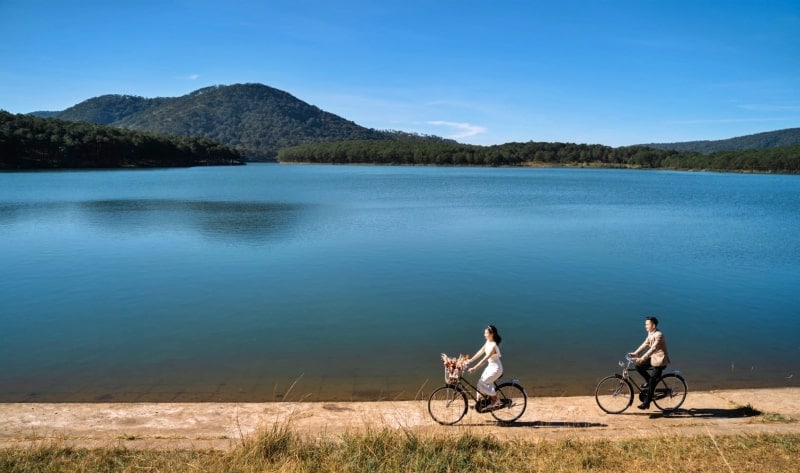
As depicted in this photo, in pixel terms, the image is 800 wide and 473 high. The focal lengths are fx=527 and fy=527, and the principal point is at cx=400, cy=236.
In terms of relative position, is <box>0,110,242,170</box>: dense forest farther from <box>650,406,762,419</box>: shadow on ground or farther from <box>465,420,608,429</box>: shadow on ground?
<box>650,406,762,419</box>: shadow on ground

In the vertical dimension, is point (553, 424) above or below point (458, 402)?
below

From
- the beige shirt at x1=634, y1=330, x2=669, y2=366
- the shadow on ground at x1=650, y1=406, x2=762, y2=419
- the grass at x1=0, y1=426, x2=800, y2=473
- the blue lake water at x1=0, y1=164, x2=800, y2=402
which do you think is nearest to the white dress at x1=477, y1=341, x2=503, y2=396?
the grass at x1=0, y1=426, x2=800, y2=473

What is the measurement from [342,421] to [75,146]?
4743 inches

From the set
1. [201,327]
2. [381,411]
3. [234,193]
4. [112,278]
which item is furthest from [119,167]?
[381,411]

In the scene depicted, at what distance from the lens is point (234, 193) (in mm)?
61625

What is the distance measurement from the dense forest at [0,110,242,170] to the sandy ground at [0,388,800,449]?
10713cm

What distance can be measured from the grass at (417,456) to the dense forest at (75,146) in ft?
359

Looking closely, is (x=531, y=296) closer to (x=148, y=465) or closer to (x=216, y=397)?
(x=216, y=397)

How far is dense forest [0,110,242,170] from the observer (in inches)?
3807

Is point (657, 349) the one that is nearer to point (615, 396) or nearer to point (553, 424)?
point (615, 396)

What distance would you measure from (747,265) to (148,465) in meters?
27.2

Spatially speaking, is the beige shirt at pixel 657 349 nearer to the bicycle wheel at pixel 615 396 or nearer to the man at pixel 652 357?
the man at pixel 652 357

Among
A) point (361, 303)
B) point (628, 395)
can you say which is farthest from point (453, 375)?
point (361, 303)

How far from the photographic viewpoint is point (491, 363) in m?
8.99
